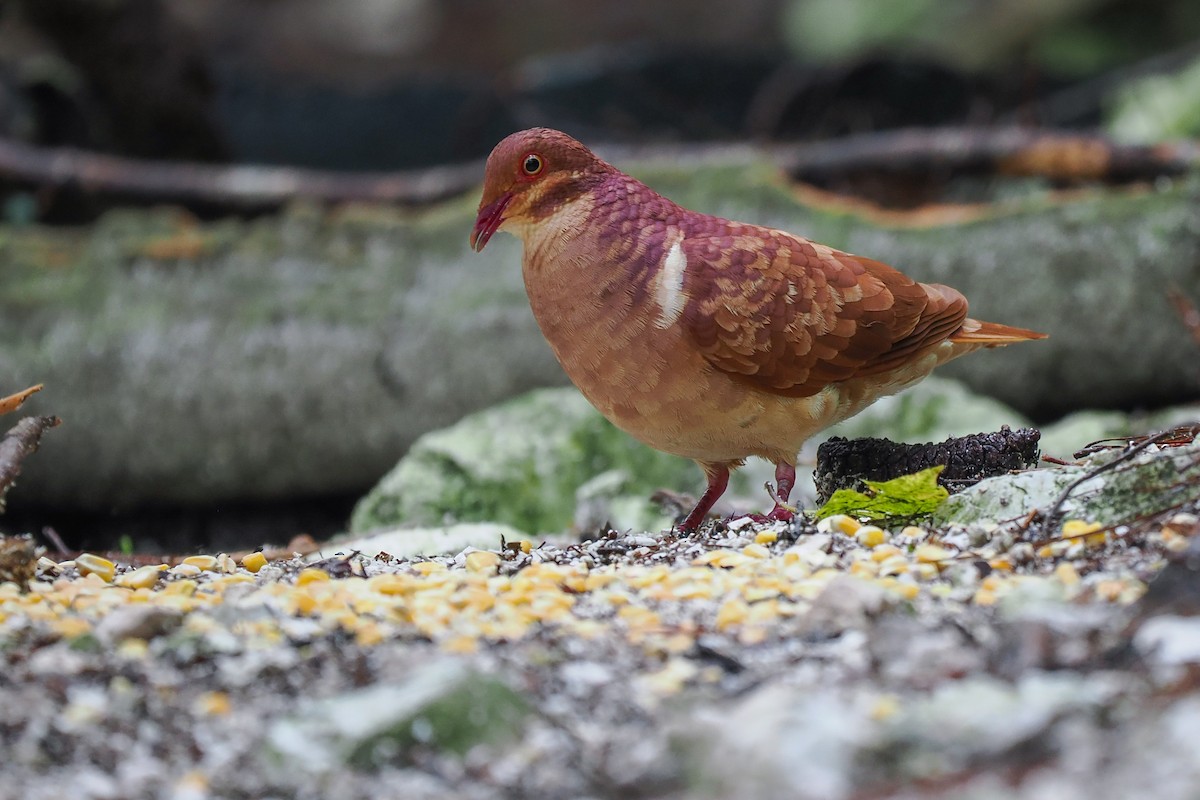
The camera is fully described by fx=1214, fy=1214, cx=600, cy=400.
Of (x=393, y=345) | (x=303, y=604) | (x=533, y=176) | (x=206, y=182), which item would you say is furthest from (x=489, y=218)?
(x=206, y=182)

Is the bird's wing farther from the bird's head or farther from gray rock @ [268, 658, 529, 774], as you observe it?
gray rock @ [268, 658, 529, 774]

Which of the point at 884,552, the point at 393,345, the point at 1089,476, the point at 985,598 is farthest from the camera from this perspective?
the point at 393,345

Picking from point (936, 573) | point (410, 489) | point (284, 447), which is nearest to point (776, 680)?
point (936, 573)

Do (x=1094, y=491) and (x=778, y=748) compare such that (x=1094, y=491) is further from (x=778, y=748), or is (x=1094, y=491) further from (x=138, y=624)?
(x=138, y=624)

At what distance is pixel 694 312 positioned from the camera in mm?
3324

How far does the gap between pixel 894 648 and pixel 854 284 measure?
1.77 m

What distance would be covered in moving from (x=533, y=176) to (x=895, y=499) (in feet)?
4.61

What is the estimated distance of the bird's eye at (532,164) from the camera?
355 cm

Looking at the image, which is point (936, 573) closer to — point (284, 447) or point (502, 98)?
point (284, 447)

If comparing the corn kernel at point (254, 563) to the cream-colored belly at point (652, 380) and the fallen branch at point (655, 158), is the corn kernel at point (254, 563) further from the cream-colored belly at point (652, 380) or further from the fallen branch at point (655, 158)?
the fallen branch at point (655, 158)

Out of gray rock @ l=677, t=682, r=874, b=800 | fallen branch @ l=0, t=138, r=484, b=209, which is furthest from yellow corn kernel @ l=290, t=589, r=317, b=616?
fallen branch @ l=0, t=138, r=484, b=209

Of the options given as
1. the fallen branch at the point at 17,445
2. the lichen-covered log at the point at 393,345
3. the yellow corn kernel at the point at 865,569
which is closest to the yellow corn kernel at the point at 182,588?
the fallen branch at the point at 17,445

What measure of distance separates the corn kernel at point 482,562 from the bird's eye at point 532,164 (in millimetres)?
1212

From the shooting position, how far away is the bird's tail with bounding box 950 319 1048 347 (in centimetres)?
389
